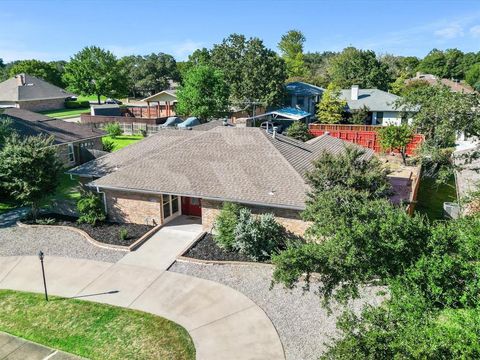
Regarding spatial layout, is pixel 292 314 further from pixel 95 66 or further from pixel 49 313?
pixel 95 66

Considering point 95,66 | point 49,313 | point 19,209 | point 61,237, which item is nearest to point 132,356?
point 49,313

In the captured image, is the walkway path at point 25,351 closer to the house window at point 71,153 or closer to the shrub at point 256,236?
the shrub at point 256,236

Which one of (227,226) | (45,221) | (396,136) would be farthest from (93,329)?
(396,136)

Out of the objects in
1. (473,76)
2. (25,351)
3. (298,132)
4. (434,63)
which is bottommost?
(25,351)

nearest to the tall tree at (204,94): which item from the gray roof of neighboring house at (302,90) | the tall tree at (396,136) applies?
the gray roof of neighboring house at (302,90)

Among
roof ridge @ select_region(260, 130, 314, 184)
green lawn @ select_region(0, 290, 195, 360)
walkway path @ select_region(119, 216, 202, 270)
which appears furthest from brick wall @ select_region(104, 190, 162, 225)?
green lawn @ select_region(0, 290, 195, 360)

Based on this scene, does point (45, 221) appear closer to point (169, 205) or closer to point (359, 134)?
point (169, 205)

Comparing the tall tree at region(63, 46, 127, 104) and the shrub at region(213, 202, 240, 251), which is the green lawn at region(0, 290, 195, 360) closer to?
the shrub at region(213, 202, 240, 251)
